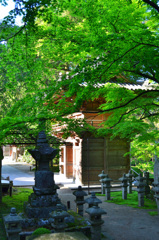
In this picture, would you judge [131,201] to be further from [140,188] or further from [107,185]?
[140,188]

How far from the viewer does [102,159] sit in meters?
17.9

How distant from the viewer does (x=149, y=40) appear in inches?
282

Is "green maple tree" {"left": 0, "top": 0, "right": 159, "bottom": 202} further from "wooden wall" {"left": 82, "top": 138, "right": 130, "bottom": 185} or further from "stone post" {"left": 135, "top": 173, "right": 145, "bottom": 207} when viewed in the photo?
"wooden wall" {"left": 82, "top": 138, "right": 130, "bottom": 185}

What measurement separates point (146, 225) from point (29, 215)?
427cm

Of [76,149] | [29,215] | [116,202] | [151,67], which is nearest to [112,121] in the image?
[151,67]

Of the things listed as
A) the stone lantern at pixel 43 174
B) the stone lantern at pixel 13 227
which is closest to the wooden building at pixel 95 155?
the stone lantern at pixel 43 174

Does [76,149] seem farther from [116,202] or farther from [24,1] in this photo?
[24,1]

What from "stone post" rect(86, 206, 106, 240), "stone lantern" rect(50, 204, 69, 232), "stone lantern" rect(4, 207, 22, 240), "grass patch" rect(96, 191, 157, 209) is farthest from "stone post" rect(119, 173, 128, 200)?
"stone lantern" rect(4, 207, 22, 240)

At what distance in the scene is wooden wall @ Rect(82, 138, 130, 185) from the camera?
57.3ft

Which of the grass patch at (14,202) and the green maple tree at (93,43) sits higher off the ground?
the green maple tree at (93,43)

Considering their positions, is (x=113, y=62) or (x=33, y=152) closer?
(x=113, y=62)

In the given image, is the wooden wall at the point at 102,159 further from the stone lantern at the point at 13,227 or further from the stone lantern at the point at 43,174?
the stone lantern at the point at 13,227

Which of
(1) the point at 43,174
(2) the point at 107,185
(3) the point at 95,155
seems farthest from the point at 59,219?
(3) the point at 95,155

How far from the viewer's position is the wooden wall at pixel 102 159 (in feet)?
57.3
